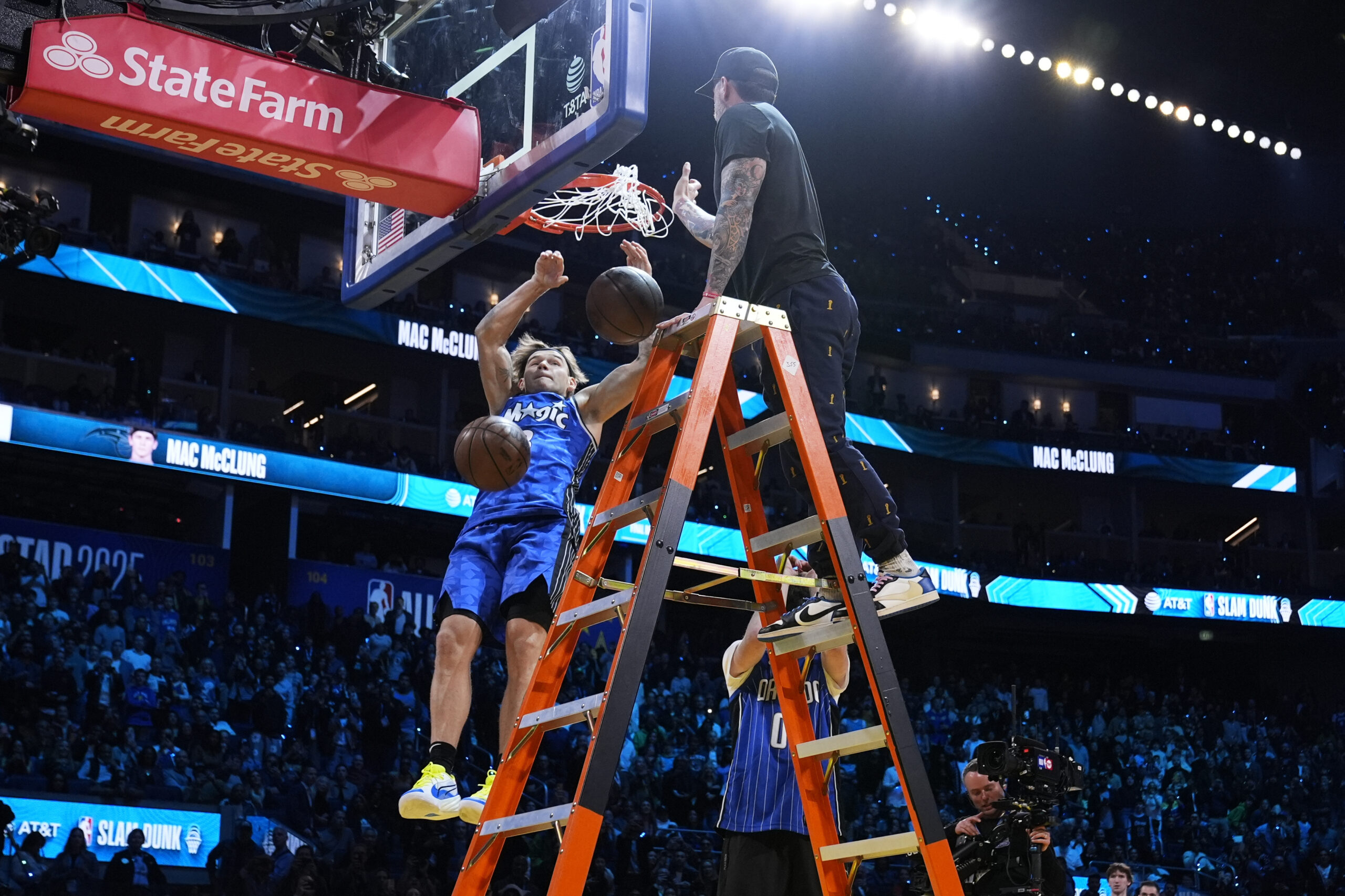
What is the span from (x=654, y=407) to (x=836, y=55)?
26.7m

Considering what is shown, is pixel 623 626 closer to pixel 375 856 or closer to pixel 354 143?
pixel 354 143

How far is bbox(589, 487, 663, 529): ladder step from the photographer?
13.3 ft

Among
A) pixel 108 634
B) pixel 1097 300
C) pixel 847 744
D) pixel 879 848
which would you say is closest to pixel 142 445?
pixel 108 634

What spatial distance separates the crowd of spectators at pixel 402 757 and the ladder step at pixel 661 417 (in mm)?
5676

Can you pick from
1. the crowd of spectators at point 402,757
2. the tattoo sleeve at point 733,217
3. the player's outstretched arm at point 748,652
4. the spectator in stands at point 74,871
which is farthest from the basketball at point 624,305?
the spectator in stands at point 74,871

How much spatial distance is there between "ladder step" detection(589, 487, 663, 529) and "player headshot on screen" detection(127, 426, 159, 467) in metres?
18.0

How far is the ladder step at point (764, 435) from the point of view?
4.28 meters

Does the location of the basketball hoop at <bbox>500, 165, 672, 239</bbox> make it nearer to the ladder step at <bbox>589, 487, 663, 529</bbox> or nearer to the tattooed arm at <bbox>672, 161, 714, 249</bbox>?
the tattooed arm at <bbox>672, 161, 714, 249</bbox>

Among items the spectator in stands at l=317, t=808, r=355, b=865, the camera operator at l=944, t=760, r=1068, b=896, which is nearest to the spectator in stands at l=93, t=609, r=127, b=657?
the spectator in stands at l=317, t=808, r=355, b=865

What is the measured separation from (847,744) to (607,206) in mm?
3972

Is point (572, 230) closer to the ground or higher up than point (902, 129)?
closer to the ground

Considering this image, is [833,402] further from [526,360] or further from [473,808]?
[473,808]

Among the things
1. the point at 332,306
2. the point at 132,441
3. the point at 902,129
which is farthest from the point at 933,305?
the point at 132,441

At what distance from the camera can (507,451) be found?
472 centimetres
